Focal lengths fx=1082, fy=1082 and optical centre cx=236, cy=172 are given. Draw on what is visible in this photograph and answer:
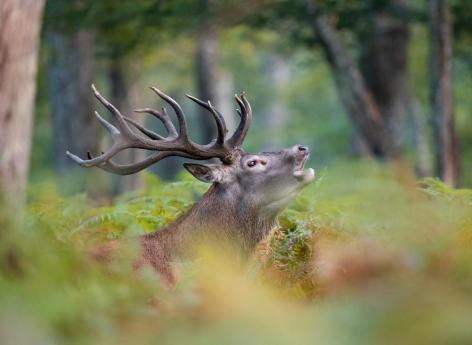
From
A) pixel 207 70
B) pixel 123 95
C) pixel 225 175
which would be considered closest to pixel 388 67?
pixel 207 70

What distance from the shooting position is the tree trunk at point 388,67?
694 inches

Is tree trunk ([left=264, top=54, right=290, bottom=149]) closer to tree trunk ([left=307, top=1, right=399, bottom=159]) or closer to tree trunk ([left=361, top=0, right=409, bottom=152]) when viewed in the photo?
tree trunk ([left=361, top=0, right=409, bottom=152])

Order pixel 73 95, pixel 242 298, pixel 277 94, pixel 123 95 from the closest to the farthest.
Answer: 1. pixel 242 298
2. pixel 73 95
3. pixel 123 95
4. pixel 277 94

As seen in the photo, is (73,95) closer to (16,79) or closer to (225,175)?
(16,79)

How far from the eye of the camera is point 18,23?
A: 9.03 meters

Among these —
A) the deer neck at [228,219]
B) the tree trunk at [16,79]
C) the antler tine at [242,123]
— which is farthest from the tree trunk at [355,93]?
the deer neck at [228,219]

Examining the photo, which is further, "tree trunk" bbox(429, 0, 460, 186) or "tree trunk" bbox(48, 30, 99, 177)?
"tree trunk" bbox(48, 30, 99, 177)

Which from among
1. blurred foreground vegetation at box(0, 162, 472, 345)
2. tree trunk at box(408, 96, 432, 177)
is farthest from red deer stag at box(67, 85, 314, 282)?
tree trunk at box(408, 96, 432, 177)

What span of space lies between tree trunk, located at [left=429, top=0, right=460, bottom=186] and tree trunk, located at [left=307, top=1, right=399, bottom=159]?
3.39 ft

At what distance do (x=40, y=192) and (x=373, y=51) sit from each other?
10.2m

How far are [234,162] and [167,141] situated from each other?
0.53m

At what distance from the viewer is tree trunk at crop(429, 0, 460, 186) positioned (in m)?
14.8

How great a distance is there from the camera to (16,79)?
9.09 m

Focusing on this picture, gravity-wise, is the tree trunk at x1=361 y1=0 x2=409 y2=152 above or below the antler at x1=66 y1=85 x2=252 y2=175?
above
